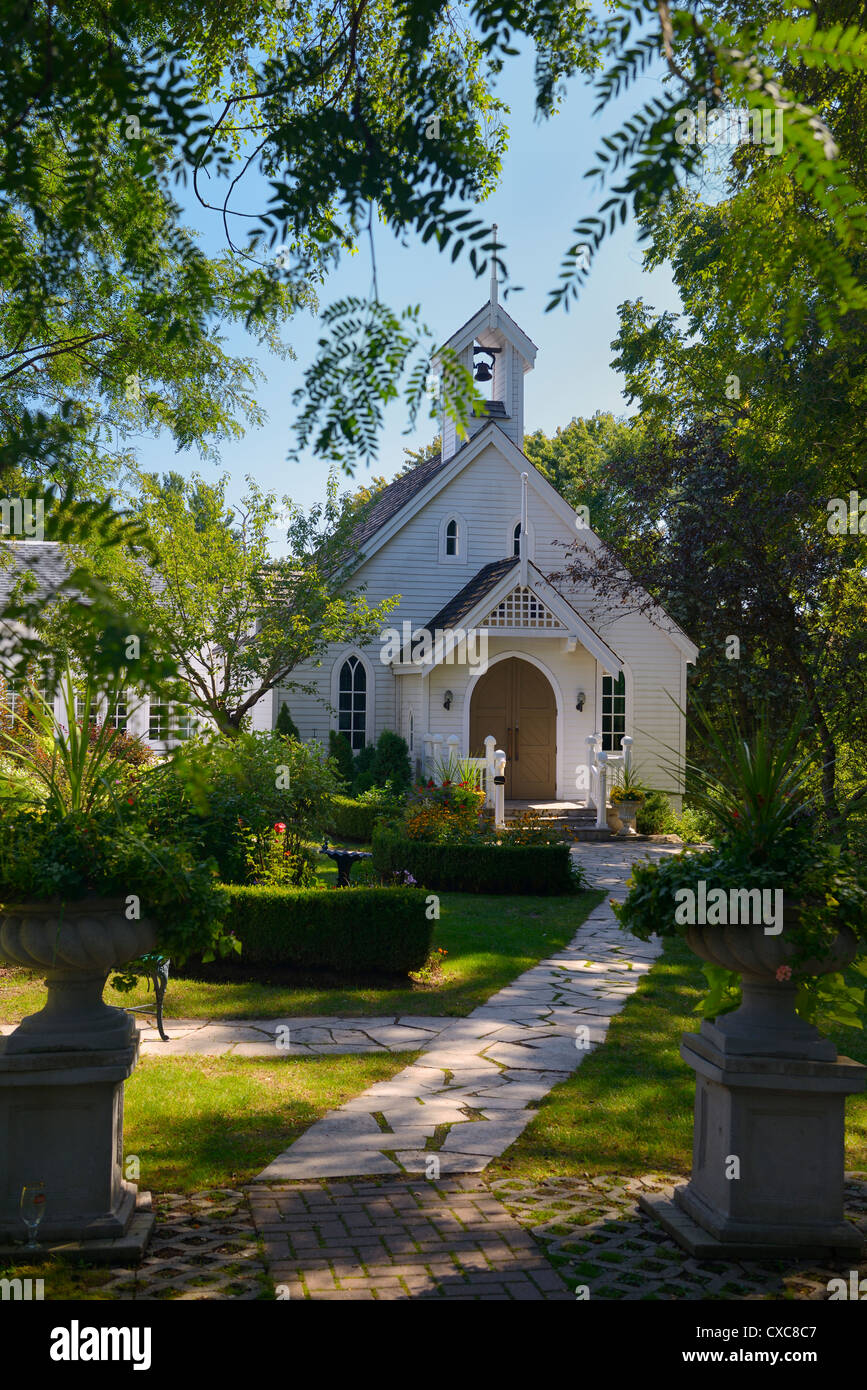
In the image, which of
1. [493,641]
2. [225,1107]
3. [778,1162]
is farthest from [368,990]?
[493,641]

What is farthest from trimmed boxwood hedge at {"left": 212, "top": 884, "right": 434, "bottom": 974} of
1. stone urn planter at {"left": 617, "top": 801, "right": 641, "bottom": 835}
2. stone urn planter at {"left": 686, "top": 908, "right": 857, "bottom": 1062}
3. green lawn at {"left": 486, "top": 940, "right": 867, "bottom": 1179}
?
stone urn planter at {"left": 617, "top": 801, "right": 641, "bottom": 835}

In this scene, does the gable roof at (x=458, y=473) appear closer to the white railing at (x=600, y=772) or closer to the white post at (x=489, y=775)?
the white railing at (x=600, y=772)

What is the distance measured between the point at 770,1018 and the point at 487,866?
1000 centimetres

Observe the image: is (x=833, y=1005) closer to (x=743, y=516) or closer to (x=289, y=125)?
(x=289, y=125)

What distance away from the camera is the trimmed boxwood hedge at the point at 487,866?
14648 mm

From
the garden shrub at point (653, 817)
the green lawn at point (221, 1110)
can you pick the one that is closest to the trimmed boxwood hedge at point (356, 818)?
the garden shrub at point (653, 817)

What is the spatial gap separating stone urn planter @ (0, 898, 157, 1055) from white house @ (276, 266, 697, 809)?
51.1ft

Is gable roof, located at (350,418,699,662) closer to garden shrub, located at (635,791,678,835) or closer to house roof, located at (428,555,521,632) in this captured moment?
house roof, located at (428,555,521,632)

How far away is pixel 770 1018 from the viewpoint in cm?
477

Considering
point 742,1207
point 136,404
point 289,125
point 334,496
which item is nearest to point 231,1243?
point 742,1207

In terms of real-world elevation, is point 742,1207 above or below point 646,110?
below

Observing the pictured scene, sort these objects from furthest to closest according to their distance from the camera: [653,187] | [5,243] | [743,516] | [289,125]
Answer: [743,516] → [289,125] → [5,243] → [653,187]
